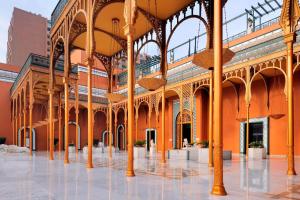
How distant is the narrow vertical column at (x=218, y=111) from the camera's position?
397 cm

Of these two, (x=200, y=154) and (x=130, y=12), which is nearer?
(x=130, y=12)

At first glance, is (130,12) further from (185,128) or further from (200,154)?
(185,128)

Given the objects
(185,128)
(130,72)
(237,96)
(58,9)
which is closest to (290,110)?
(130,72)

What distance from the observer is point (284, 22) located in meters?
6.86

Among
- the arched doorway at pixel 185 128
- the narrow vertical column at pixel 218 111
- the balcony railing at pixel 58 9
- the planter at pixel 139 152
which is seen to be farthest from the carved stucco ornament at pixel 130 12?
the arched doorway at pixel 185 128

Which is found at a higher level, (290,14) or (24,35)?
(24,35)

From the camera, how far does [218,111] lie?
418cm

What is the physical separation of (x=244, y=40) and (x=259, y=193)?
14018 mm

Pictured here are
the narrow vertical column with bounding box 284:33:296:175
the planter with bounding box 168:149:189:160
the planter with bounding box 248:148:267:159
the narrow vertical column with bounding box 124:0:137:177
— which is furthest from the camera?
the planter with bounding box 248:148:267:159

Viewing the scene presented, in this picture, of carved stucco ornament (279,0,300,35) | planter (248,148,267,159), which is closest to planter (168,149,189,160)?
planter (248,148,267,159)

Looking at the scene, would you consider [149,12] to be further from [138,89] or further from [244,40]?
[138,89]

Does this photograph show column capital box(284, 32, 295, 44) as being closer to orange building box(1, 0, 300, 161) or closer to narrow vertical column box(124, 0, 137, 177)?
narrow vertical column box(124, 0, 137, 177)

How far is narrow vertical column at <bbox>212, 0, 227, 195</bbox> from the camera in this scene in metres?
3.97

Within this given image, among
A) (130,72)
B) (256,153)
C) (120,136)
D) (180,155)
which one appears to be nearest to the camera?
(130,72)
